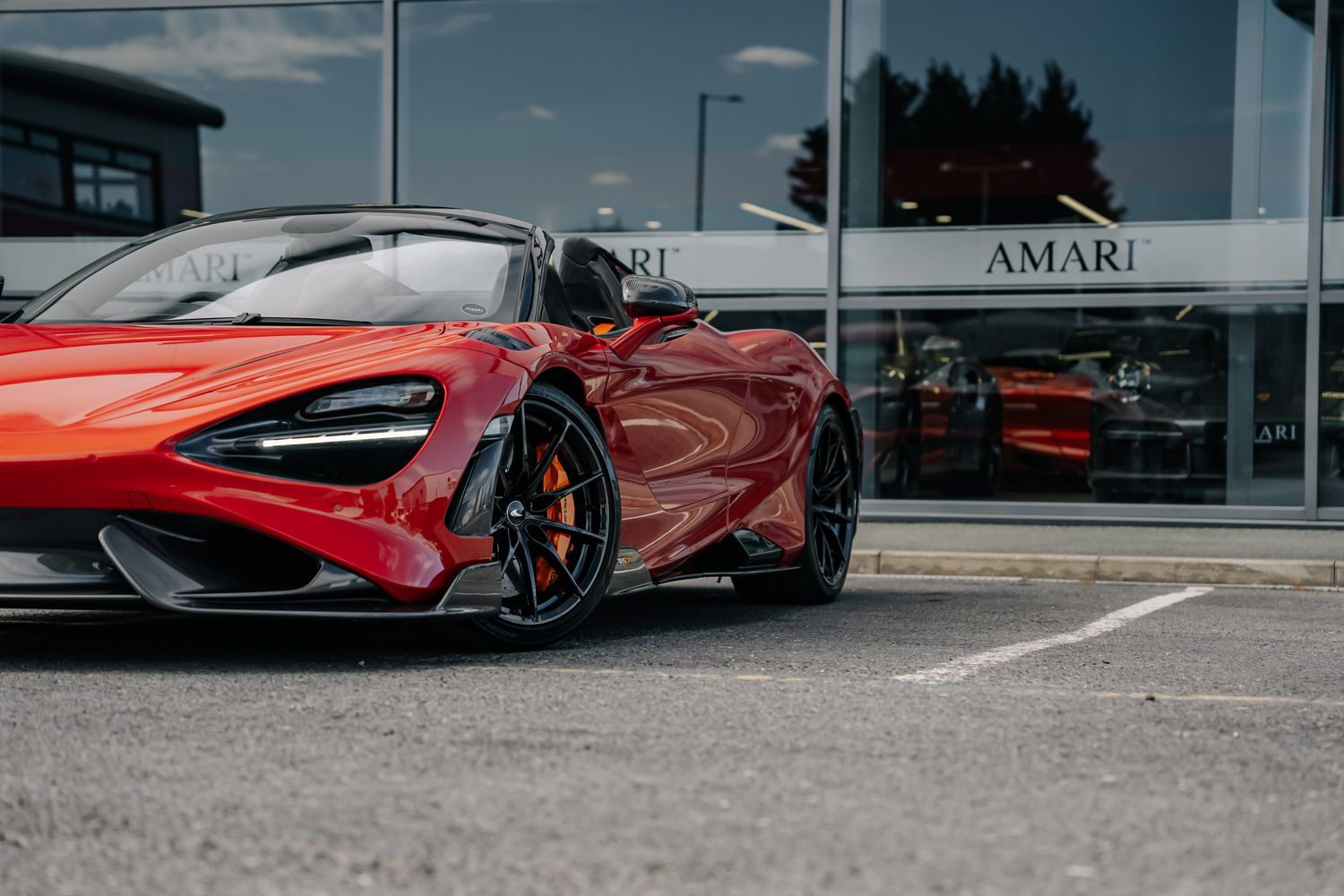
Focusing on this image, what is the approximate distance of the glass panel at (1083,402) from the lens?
10281 mm

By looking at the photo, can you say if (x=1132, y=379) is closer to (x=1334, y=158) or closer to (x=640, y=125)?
(x=1334, y=158)

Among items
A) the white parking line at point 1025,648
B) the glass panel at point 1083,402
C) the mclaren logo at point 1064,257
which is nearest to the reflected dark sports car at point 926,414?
the glass panel at point 1083,402

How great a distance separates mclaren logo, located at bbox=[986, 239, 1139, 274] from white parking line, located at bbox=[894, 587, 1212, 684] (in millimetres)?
3397

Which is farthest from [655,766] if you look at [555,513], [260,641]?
[260,641]

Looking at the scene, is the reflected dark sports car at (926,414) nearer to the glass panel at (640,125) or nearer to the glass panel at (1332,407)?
the glass panel at (640,125)

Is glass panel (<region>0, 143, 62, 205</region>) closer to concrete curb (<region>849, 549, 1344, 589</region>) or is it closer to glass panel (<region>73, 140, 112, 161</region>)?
glass panel (<region>73, 140, 112, 161</region>)

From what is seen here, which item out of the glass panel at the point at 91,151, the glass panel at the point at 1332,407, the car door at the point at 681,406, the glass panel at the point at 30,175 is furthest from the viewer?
the glass panel at the point at 91,151

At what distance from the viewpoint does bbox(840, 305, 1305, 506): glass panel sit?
10.3 m

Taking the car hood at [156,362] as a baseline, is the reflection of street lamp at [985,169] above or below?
above

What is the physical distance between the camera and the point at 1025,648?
515cm

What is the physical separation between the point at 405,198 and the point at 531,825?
9572 millimetres

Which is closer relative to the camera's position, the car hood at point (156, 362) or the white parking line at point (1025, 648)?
the car hood at point (156, 362)

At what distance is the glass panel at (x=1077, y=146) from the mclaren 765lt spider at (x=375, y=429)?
16.3 feet

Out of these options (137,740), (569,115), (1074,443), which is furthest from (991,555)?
(137,740)
